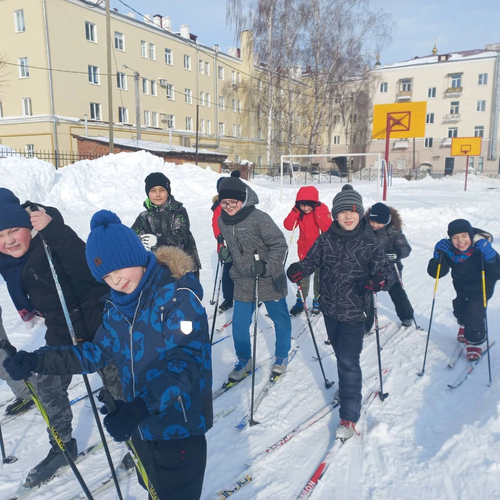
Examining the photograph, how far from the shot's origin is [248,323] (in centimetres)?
391

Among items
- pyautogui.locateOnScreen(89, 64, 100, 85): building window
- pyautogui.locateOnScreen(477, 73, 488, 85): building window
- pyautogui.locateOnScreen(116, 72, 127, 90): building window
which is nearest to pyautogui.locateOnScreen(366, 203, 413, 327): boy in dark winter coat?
pyautogui.locateOnScreen(89, 64, 100, 85): building window

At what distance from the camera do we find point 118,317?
1.94 metres

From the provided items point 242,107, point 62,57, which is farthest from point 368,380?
point 242,107

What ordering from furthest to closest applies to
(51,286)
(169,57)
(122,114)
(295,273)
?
(169,57)
(122,114)
(295,273)
(51,286)

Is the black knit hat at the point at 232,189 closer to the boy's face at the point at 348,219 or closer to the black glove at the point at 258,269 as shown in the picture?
the black glove at the point at 258,269

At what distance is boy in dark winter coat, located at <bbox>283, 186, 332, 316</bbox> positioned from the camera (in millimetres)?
5348

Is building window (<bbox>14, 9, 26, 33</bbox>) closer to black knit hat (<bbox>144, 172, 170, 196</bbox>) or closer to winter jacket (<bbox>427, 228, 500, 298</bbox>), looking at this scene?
black knit hat (<bbox>144, 172, 170, 196</bbox>)

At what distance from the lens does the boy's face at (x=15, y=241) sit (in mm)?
2523

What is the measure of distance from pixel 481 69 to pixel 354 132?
50.7 feet

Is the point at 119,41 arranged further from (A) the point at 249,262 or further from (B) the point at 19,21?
(A) the point at 249,262

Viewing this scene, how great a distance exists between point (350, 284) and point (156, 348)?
1.76 metres

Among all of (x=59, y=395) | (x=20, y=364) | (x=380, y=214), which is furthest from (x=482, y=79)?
(x=20, y=364)

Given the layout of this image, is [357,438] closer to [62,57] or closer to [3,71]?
[62,57]

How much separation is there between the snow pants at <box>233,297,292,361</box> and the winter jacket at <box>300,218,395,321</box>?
81 cm
